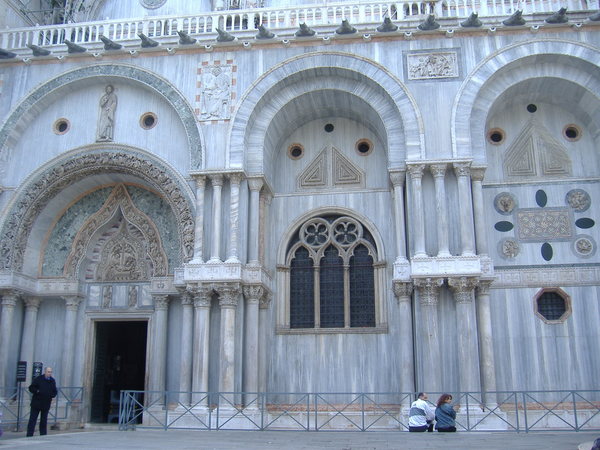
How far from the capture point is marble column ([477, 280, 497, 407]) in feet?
53.0

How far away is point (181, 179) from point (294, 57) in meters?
4.56

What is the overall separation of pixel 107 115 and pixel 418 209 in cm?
928

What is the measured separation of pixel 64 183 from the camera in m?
19.3

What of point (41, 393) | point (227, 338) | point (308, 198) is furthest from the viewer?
point (308, 198)

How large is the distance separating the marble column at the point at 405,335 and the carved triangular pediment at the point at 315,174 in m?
4.13

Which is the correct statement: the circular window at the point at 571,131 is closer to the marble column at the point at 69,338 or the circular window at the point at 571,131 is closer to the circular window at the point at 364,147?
the circular window at the point at 364,147

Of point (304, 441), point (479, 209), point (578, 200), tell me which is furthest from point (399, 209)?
point (304, 441)

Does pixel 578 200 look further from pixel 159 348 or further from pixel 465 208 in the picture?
pixel 159 348

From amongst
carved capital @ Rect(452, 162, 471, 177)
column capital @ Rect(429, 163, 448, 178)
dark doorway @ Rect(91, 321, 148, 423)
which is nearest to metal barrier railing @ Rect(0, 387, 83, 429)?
dark doorway @ Rect(91, 321, 148, 423)

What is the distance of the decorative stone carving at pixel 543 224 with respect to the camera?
59.5 ft

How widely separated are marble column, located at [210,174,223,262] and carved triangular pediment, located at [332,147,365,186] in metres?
3.57

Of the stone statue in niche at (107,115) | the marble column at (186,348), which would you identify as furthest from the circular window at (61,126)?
the marble column at (186,348)

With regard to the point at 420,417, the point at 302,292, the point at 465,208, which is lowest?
the point at 420,417

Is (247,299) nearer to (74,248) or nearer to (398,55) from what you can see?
(74,248)
